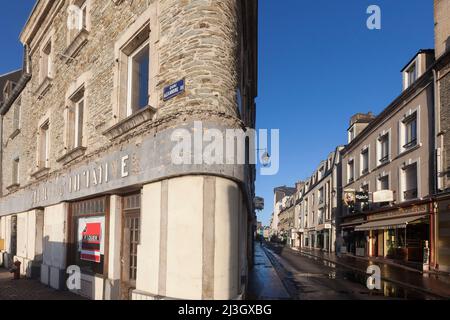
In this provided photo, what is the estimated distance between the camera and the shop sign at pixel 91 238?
9664 millimetres

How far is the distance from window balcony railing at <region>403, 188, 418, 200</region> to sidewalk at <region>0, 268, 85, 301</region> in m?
18.3

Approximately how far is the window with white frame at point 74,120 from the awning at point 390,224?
54.3 feet

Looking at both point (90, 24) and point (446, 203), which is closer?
point (90, 24)

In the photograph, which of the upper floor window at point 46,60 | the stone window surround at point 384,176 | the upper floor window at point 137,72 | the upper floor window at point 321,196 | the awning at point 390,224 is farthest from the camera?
the upper floor window at point 321,196

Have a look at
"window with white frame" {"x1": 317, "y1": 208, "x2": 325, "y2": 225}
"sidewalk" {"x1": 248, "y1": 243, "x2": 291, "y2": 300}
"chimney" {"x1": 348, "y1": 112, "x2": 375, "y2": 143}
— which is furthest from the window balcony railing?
"window with white frame" {"x1": 317, "y1": 208, "x2": 325, "y2": 225}

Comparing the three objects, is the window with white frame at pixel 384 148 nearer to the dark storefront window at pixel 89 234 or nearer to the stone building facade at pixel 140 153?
the stone building facade at pixel 140 153

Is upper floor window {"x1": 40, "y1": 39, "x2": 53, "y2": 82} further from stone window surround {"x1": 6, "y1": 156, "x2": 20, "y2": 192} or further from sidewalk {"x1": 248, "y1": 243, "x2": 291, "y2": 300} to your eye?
sidewalk {"x1": 248, "y1": 243, "x2": 291, "y2": 300}

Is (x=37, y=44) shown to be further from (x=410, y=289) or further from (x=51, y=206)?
(x=410, y=289)

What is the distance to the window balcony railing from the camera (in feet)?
69.4

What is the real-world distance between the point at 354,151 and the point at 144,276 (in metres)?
28.2

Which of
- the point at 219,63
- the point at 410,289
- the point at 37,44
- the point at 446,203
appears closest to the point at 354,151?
the point at 446,203

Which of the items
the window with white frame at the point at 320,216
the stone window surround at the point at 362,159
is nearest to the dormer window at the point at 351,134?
the stone window surround at the point at 362,159

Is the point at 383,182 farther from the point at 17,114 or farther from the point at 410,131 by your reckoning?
the point at 17,114
